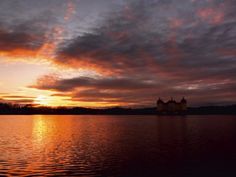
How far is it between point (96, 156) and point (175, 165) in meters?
15.5

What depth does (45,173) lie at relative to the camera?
42.4 m

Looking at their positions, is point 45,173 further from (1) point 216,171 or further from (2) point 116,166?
(1) point 216,171

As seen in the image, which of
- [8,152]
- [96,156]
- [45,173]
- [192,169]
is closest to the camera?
[45,173]

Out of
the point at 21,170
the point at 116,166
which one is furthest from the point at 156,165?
the point at 21,170

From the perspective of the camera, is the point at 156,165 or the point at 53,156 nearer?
the point at 156,165

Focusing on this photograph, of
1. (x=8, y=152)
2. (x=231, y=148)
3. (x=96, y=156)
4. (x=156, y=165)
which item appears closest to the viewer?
(x=156, y=165)

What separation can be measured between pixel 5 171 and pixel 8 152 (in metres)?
20.3

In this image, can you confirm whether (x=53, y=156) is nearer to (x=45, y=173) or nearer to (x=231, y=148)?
(x=45, y=173)

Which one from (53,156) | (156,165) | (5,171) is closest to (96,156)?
(53,156)

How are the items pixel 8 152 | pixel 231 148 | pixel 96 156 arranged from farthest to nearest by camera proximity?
1. pixel 231 148
2. pixel 8 152
3. pixel 96 156

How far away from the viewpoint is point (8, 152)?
62.7 metres

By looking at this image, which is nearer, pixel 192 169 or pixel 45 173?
pixel 45 173

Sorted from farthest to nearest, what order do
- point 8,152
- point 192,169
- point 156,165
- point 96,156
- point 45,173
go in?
1. point 8,152
2. point 96,156
3. point 156,165
4. point 192,169
5. point 45,173

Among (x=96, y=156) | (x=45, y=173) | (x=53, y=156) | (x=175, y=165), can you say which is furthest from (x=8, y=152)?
(x=175, y=165)
